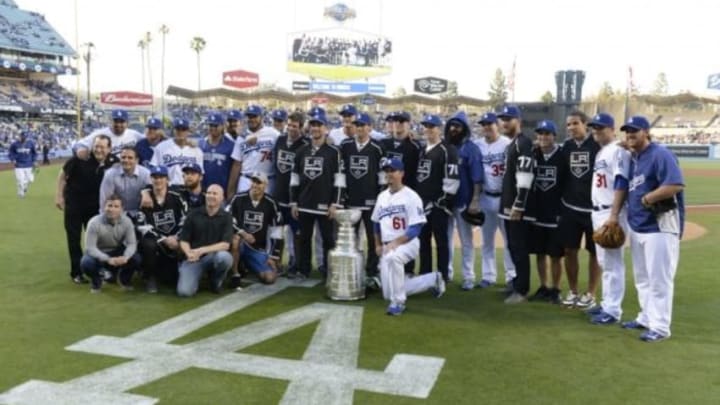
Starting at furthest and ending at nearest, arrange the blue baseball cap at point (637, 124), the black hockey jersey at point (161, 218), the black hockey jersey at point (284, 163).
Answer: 1. the black hockey jersey at point (284, 163)
2. the black hockey jersey at point (161, 218)
3. the blue baseball cap at point (637, 124)

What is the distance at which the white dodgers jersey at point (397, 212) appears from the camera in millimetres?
5883

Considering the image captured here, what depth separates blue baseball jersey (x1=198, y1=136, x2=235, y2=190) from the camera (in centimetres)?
748

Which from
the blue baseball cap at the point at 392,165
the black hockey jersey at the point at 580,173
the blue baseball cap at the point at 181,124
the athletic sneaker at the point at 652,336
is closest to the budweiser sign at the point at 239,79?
the blue baseball cap at the point at 181,124

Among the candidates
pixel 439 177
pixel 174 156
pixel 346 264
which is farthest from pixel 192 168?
pixel 439 177

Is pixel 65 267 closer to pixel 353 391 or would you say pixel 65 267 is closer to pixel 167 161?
pixel 167 161

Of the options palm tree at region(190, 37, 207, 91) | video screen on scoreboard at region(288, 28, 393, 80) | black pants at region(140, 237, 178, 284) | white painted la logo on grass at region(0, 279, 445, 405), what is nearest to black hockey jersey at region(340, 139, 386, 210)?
white painted la logo on grass at region(0, 279, 445, 405)

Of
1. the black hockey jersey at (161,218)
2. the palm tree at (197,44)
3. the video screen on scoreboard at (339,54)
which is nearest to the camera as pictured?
the black hockey jersey at (161,218)

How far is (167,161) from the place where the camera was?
720cm

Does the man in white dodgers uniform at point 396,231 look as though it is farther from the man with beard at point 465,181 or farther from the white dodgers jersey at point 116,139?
the white dodgers jersey at point 116,139

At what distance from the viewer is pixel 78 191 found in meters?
6.93

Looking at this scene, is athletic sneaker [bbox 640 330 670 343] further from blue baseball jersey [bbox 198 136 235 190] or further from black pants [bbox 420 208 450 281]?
blue baseball jersey [bbox 198 136 235 190]

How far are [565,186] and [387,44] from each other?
46203mm

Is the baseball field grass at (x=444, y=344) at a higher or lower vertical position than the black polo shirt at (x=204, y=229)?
lower

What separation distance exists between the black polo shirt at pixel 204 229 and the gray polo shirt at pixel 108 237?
0.56 meters
